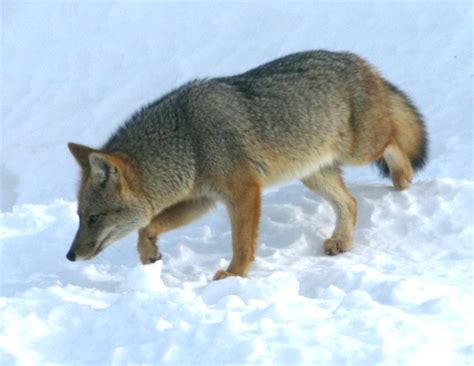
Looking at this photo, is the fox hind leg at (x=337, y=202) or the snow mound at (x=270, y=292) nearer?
the snow mound at (x=270, y=292)

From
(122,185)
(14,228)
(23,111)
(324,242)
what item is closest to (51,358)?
(122,185)

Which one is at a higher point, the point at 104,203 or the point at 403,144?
the point at 104,203

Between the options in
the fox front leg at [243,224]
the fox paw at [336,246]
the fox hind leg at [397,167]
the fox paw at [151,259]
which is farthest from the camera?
the fox hind leg at [397,167]

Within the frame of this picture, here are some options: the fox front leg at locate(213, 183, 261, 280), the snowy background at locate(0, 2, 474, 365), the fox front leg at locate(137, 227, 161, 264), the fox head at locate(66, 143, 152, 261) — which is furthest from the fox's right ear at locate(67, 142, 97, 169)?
the fox front leg at locate(213, 183, 261, 280)

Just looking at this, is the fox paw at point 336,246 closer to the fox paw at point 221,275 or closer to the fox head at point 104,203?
the fox paw at point 221,275

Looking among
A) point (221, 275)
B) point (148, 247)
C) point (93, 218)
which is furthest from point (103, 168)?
point (221, 275)

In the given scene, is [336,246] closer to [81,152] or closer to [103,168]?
[103,168]

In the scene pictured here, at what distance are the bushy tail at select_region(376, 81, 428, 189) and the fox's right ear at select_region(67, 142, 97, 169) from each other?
3246 mm

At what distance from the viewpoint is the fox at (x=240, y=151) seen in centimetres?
775

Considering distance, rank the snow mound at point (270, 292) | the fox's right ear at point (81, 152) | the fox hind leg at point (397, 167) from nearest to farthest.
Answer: the snow mound at point (270, 292), the fox's right ear at point (81, 152), the fox hind leg at point (397, 167)

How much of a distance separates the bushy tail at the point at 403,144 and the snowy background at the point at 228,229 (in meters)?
0.21

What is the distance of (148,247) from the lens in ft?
27.0

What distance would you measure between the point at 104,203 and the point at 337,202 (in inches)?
95.3

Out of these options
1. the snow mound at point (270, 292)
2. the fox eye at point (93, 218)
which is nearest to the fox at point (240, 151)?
the fox eye at point (93, 218)
